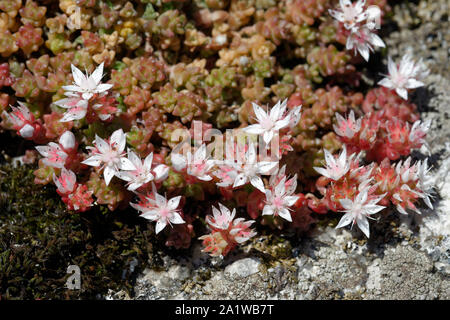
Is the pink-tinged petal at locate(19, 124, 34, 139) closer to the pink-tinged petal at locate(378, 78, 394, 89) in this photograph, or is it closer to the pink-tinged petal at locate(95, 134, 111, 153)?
the pink-tinged petal at locate(95, 134, 111, 153)

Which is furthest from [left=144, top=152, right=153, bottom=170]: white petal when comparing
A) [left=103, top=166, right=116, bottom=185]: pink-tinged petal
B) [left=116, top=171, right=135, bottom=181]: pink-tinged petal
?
[left=103, top=166, right=116, bottom=185]: pink-tinged petal

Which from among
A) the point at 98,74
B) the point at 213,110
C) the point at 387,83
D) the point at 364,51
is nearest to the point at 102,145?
the point at 98,74

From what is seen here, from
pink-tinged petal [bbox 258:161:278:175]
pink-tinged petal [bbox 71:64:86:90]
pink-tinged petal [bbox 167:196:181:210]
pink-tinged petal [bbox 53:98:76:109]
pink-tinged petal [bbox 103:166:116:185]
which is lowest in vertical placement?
pink-tinged petal [bbox 167:196:181:210]

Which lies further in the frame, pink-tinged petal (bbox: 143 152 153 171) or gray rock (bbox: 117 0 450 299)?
gray rock (bbox: 117 0 450 299)

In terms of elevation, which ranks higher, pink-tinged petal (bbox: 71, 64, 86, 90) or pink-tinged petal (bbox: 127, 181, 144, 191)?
pink-tinged petal (bbox: 71, 64, 86, 90)

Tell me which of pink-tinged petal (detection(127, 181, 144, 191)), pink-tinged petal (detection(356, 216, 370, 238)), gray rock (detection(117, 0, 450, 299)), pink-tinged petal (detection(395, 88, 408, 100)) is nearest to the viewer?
pink-tinged petal (detection(127, 181, 144, 191))

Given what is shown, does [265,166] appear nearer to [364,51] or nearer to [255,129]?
[255,129]

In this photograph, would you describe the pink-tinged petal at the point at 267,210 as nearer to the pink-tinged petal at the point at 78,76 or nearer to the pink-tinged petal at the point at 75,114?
the pink-tinged petal at the point at 75,114

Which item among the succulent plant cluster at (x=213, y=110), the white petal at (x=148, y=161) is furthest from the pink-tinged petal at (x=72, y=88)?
the white petal at (x=148, y=161)
